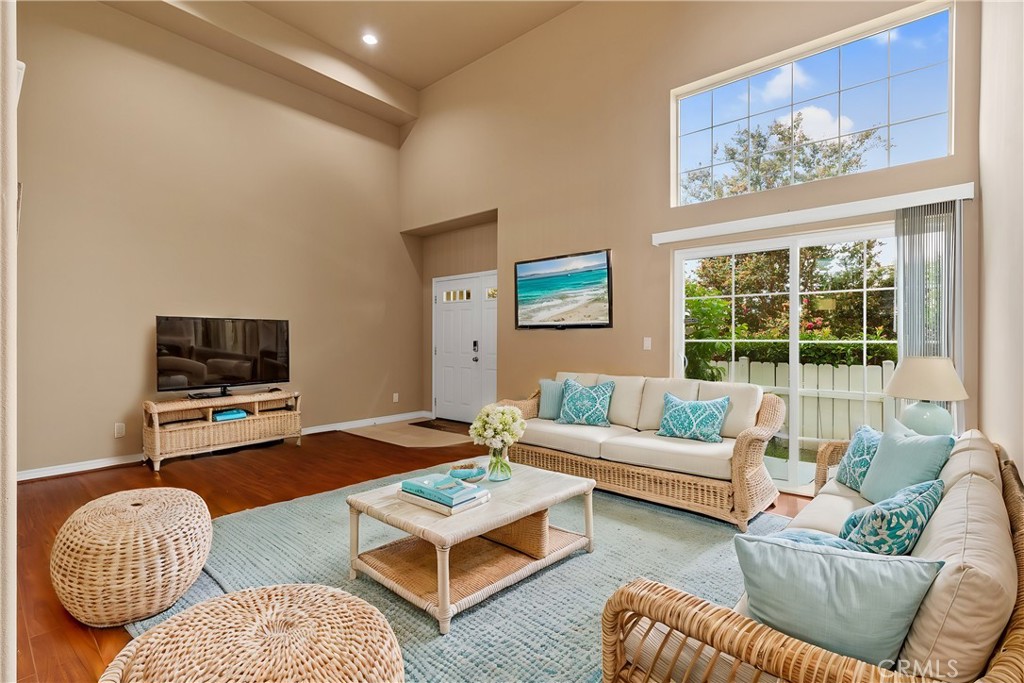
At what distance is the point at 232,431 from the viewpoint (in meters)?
5.01

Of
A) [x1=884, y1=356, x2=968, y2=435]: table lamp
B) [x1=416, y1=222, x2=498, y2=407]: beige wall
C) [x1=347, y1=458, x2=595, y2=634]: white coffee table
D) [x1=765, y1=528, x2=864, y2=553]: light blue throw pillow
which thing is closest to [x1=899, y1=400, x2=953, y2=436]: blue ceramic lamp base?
[x1=884, y1=356, x2=968, y2=435]: table lamp

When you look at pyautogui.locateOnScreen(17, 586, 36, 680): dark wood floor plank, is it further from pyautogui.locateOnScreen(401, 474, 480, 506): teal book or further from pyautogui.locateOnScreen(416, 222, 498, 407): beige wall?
pyautogui.locateOnScreen(416, 222, 498, 407): beige wall

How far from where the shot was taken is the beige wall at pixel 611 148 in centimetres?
359

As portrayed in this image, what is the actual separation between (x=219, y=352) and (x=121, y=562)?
348 centimetres

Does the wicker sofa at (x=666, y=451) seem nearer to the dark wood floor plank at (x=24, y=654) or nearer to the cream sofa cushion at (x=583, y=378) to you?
the cream sofa cushion at (x=583, y=378)

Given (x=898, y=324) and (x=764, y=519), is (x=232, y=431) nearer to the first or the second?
(x=764, y=519)

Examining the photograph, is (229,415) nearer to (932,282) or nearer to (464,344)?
(464,344)

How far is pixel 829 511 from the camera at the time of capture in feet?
7.05

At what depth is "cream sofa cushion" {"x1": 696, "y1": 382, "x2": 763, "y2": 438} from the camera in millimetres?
3570

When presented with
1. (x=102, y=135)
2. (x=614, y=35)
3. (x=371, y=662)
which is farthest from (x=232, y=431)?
(x=614, y=35)

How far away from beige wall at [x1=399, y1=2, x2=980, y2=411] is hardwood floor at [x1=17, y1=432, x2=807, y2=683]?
1820mm

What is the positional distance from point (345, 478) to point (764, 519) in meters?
3.23

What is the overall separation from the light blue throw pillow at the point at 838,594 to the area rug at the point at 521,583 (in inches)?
36.2

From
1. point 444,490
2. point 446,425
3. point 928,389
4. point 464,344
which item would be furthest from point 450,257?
point 928,389
